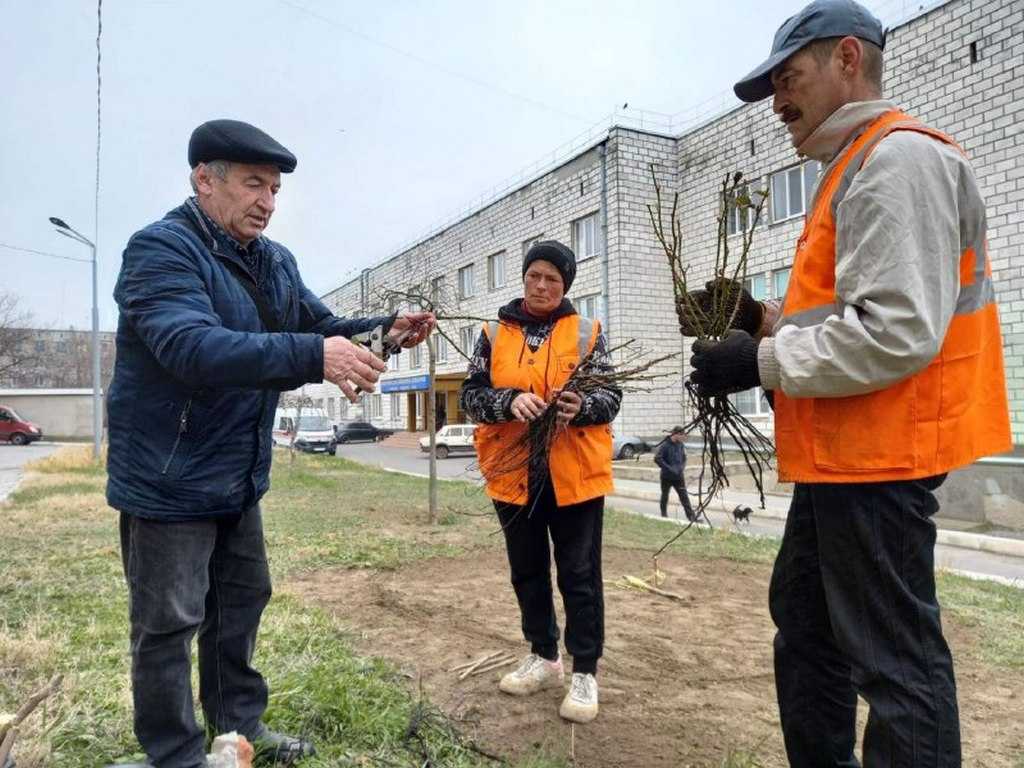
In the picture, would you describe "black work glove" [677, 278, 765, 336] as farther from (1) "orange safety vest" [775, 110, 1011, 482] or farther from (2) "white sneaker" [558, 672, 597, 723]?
(2) "white sneaker" [558, 672, 597, 723]

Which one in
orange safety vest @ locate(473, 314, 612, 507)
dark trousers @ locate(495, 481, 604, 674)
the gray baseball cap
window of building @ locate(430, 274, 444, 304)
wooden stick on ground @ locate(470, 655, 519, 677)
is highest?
window of building @ locate(430, 274, 444, 304)

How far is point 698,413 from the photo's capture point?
2.57 meters

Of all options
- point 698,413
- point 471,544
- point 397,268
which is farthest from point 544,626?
point 397,268

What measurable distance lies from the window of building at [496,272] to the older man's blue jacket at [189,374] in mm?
25042

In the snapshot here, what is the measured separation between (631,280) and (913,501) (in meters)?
19.3

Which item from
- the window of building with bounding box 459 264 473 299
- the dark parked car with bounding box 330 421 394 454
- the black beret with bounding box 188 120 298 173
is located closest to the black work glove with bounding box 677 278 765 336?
the black beret with bounding box 188 120 298 173

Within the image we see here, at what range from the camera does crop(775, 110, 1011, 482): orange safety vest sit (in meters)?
1.55

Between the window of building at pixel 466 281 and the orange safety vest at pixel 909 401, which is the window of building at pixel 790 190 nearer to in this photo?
the window of building at pixel 466 281

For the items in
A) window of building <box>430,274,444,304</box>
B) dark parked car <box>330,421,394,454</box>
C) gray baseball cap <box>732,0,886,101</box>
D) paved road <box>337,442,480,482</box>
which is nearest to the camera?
gray baseball cap <box>732,0,886,101</box>

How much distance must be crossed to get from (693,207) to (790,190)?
281 cm

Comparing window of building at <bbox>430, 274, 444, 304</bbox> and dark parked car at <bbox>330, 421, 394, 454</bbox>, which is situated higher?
window of building at <bbox>430, 274, 444, 304</bbox>

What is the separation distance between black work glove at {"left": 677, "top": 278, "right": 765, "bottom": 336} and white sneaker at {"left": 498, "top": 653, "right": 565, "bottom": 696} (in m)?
1.47

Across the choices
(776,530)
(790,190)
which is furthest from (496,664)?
(790,190)

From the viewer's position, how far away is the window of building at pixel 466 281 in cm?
2895
